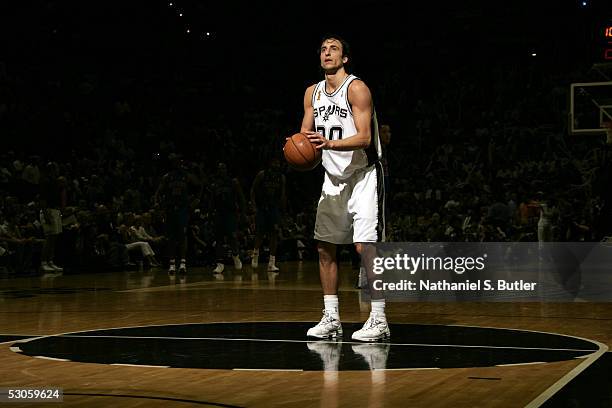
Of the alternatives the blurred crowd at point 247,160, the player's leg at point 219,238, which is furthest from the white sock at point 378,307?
the player's leg at point 219,238

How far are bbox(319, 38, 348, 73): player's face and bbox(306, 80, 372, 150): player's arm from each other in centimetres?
17

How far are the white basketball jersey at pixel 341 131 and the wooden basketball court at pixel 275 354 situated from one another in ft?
3.87

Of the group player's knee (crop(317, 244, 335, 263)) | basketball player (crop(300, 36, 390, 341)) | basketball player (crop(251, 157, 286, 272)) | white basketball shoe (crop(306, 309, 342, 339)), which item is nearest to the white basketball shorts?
basketball player (crop(300, 36, 390, 341))

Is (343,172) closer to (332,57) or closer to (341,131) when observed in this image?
(341,131)

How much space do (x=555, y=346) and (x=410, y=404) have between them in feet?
7.82

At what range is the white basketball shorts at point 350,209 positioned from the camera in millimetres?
6828

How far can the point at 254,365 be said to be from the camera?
17.7 ft

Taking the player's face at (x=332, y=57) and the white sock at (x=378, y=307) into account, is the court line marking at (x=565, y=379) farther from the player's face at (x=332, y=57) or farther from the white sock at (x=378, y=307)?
the player's face at (x=332, y=57)

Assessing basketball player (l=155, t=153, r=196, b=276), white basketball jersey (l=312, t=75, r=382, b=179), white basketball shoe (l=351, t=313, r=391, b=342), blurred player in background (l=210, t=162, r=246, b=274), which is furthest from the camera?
blurred player in background (l=210, t=162, r=246, b=274)

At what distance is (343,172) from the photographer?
6.86 metres

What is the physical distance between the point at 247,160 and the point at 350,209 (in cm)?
1793

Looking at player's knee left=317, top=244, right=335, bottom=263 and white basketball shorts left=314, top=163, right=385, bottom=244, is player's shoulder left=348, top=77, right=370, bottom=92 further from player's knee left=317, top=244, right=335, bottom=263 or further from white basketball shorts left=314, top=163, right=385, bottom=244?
player's knee left=317, top=244, right=335, bottom=263

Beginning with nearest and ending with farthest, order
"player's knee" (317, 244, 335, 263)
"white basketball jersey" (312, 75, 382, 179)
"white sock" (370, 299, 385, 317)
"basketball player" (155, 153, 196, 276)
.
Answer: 1. "white sock" (370, 299, 385, 317)
2. "white basketball jersey" (312, 75, 382, 179)
3. "player's knee" (317, 244, 335, 263)
4. "basketball player" (155, 153, 196, 276)

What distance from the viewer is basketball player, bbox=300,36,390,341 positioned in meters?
6.77
